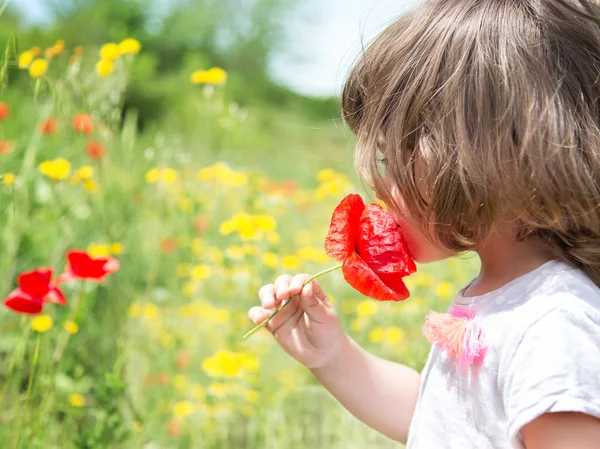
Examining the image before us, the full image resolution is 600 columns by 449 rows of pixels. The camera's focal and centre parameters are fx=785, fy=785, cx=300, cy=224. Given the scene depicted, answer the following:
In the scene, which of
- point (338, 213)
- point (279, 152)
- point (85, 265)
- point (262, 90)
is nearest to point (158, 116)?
point (279, 152)

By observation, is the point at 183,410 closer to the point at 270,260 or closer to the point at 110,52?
the point at 270,260

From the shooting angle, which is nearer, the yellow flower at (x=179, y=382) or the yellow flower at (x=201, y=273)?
the yellow flower at (x=179, y=382)

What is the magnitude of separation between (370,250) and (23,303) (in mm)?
647

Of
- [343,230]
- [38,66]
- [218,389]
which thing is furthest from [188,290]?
[343,230]

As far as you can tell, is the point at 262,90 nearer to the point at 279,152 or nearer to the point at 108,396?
the point at 279,152

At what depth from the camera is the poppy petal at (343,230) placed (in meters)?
1.07

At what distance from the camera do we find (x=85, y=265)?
146 centimetres

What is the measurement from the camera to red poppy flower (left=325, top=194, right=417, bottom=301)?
1.04 meters

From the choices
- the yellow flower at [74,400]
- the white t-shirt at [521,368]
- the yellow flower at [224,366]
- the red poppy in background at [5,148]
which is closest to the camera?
the white t-shirt at [521,368]

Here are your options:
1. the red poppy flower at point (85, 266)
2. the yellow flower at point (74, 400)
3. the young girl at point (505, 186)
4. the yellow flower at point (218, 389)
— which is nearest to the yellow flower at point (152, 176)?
the yellow flower at point (218, 389)

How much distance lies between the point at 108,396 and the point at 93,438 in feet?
0.29

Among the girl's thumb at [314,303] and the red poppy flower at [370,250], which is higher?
the red poppy flower at [370,250]

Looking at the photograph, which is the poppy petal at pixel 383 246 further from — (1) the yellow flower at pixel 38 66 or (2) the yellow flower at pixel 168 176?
(2) the yellow flower at pixel 168 176

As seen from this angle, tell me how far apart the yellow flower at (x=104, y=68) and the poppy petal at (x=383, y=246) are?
134cm
